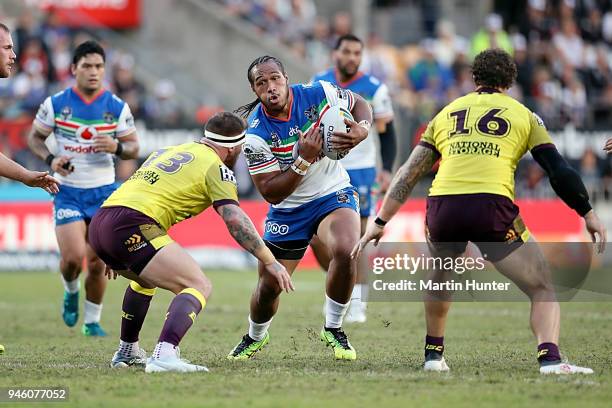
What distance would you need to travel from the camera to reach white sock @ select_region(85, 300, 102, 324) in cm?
1203

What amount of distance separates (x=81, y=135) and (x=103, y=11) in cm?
1650

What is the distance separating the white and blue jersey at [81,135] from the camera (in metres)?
12.2

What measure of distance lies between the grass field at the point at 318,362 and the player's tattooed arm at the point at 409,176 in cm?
131

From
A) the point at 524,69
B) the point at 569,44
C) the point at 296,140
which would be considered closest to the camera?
the point at 296,140

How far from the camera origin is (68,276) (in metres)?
12.1

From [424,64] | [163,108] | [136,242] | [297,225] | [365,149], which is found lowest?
[136,242]

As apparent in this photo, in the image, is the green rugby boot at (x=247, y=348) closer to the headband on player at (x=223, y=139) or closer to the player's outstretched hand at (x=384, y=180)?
the headband on player at (x=223, y=139)

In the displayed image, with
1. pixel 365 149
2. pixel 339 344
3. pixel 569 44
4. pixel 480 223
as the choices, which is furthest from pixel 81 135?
pixel 569 44

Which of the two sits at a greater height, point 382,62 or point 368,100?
point 382,62

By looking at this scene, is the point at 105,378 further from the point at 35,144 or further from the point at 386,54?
the point at 386,54

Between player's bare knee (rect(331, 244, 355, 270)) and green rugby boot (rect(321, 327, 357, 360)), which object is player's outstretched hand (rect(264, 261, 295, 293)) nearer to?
player's bare knee (rect(331, 244, 355, 270))

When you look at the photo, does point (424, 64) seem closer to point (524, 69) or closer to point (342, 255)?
point (524, 69)

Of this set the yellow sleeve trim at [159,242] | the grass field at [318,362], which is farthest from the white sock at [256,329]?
the yellow sleeve trim at [159,242]

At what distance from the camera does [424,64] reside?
24.2 metres
